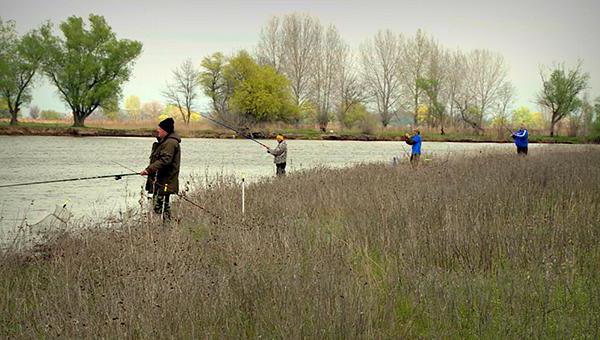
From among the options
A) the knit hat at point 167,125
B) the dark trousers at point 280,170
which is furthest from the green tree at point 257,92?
the knit hat at point 167,125

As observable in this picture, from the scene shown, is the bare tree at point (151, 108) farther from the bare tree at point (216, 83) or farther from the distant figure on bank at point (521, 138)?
the distant figure on bank at point (521, 138)

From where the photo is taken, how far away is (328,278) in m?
5.09

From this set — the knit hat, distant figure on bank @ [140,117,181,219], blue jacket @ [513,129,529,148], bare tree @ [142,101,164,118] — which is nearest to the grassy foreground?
distant figure on bank @ [140,117,181,219]

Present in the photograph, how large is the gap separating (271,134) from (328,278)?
62208 millimetres

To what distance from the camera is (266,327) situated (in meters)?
4.35

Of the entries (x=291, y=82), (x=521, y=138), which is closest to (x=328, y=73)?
(x=291, y=82)

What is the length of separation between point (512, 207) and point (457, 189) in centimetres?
215

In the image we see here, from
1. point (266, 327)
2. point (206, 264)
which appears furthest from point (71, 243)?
point (266, 327)

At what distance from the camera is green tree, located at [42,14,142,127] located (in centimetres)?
6506

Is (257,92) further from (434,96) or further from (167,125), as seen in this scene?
(167,125)

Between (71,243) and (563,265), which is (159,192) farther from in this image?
(563,265)

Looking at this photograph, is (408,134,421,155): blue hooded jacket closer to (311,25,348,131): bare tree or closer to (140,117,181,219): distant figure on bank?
(140,117,181,219): distant figure on bank

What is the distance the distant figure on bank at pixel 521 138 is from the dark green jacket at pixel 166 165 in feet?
51.7

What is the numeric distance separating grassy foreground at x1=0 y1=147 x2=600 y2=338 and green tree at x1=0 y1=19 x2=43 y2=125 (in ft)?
199
